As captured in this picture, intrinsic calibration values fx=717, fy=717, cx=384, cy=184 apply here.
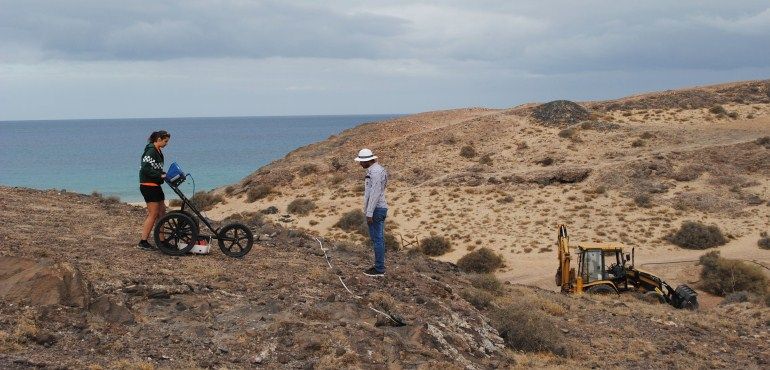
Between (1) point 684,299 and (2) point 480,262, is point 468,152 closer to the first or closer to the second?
(2) point 480,262

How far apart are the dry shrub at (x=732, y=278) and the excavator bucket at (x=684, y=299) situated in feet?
16.4

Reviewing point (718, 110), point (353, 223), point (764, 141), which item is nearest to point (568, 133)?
point (764, 141)

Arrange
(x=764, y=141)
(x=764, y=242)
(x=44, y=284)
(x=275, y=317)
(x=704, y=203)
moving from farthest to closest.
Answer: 1. (x=764, y=141)
2. (x=704, y=203)
3. (x=764, y=242)
4. (x=275, y=317)
5. (x=44, y=284)

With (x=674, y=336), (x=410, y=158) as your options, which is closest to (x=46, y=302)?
(x=674, y=336)

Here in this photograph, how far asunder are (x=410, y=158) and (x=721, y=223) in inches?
727

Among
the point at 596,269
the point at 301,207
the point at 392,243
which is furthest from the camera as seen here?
the point at 301,207

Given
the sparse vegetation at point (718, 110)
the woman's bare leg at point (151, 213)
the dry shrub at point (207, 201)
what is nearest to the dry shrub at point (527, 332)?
the woman's bare leg at point (151, 213)

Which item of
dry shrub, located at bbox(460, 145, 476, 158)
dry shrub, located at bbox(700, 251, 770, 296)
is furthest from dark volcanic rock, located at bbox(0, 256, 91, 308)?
dry shrub, located at bbox(460, 145, 476, 158)

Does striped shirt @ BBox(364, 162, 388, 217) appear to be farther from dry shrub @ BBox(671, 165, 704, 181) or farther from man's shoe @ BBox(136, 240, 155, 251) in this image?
dry shrub @ BBox(671, 165, 704, 181)

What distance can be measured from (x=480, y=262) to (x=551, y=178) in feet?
42.1

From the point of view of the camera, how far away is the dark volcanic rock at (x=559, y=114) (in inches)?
1884

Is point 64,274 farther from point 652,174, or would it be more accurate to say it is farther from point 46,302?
point 652,174

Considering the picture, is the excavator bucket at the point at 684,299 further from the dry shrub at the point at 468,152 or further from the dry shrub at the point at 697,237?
the dry shrub at the point at 468,152

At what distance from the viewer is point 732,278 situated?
76.7 feet
